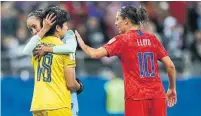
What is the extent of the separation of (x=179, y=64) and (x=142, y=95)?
24.5 feet

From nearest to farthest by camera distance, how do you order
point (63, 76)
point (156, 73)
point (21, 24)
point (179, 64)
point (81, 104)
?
point (63, 76) → point (156, 73) → point (81, 104) → point (179, 64) → point (21, 24)

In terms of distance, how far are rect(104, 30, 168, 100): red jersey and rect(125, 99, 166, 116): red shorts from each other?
52 millimetres

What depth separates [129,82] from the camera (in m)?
8.86

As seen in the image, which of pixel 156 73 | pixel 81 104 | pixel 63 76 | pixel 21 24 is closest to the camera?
pixel 63 76

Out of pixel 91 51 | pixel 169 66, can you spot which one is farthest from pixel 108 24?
pixel 91 51

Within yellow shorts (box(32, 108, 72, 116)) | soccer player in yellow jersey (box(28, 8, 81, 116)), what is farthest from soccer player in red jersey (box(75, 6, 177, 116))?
yellow shorts (box(32, 108, 72, 116))

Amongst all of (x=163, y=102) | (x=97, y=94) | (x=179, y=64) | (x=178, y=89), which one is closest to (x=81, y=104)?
(x=97, y=94)

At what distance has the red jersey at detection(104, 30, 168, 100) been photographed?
348 inches

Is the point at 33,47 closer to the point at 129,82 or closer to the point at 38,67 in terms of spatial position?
the point at 38,67

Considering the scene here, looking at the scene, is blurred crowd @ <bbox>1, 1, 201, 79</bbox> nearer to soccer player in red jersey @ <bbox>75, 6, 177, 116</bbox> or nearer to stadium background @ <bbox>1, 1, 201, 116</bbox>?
stadium background @ <bbox>1, 1, 201, 116</bbox>

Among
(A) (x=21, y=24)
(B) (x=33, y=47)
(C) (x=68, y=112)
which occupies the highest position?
(A) (x=21, y=24)

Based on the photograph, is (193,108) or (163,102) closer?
(163,102)

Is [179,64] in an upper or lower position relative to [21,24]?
lower

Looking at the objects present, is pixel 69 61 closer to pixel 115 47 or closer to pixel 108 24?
pixel 115 47
